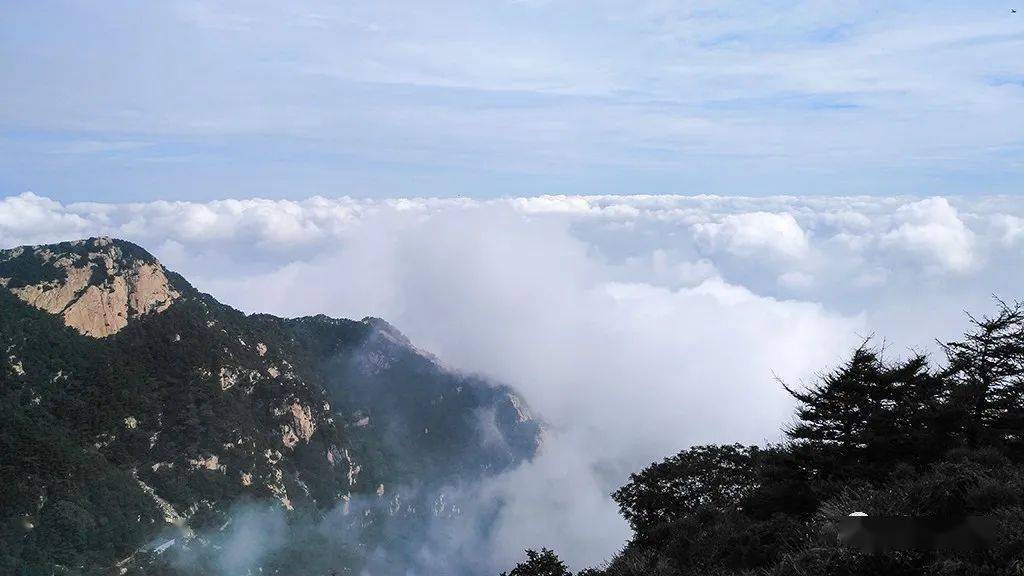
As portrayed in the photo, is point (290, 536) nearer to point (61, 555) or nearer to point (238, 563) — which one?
point (238, 563)

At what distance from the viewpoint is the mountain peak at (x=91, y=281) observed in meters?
147

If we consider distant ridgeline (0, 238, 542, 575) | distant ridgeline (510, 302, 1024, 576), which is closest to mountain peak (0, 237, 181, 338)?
distant ridgeline (0, 238, 542, 575)

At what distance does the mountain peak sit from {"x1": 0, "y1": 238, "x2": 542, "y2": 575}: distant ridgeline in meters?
0.39

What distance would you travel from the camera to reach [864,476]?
25125 millimetres

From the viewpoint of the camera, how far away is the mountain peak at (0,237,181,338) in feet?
481

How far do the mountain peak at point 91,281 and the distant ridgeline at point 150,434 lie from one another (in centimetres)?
39

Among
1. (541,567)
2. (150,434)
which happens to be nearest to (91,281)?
(150,434)

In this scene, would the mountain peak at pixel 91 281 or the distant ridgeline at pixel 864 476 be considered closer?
the distant ridgeline at pixel 864 476

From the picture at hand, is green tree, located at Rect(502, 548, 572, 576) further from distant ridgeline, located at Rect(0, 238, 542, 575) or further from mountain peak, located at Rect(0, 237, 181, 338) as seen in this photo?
mountain peak, located at Rect(0, 237, 181, 338)

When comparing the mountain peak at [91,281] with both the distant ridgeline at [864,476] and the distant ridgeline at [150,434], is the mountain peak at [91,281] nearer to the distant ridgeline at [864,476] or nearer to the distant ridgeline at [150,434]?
Result: the distant ridgeline at [150,434]

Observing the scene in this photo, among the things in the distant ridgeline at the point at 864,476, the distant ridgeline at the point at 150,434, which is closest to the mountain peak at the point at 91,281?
the distant ridgeline at the point at 150,434

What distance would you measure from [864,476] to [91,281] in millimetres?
175369

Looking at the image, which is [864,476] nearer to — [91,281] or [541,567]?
[541,567]

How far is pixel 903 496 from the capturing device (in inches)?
554
